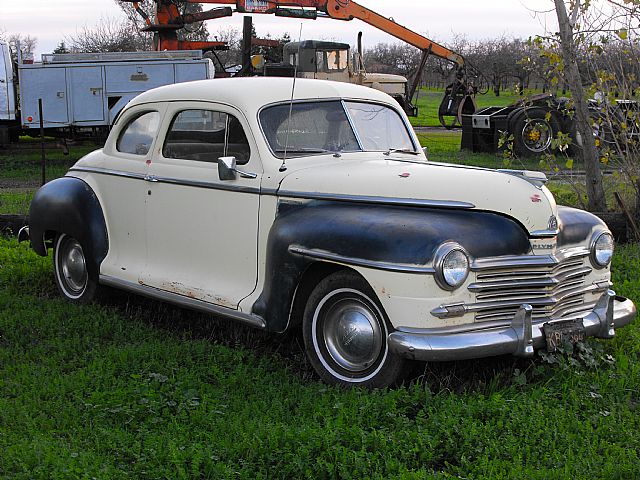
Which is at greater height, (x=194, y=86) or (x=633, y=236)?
(x=194, y=86)

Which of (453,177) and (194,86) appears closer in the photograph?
(453,177)

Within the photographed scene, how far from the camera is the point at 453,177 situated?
4664 mm

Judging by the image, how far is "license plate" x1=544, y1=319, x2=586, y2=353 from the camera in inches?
175

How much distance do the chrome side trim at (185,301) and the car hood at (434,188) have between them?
778 millimetres

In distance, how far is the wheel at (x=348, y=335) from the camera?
441 centimetres

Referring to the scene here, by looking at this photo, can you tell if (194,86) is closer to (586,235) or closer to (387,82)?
(586,235)

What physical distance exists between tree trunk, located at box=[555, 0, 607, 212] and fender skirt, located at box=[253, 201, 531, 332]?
4.48m

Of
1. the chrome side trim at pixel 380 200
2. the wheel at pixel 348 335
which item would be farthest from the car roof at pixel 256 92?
the wheel at pixel 348 335

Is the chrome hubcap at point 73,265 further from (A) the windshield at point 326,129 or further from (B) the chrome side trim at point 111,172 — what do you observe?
(A) the windshield at point 326,129

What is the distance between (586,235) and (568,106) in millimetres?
3981

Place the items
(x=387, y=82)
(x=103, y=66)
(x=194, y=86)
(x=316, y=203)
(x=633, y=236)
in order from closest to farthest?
(x=316, y=203) → (x=194, y=86) → (x=633, y=236) → (x=103, y=66) → (x=387, y=82)

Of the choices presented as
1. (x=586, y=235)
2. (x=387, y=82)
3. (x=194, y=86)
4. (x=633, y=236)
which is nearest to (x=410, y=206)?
(x=586, y=235)

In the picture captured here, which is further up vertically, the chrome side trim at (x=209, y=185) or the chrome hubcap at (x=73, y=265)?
the chrome side trim at (x=209, y=185)

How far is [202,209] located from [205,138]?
51 cm
